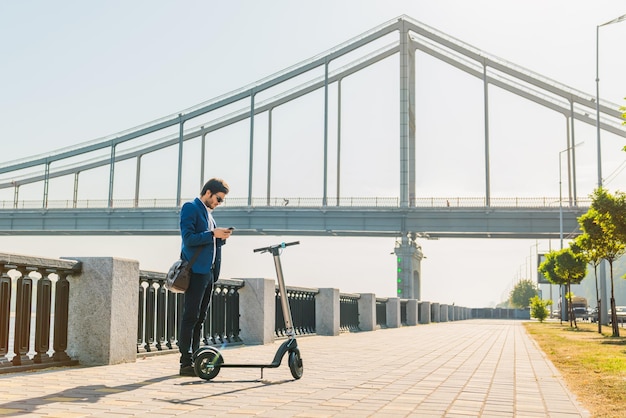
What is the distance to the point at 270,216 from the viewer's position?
59.2 meters

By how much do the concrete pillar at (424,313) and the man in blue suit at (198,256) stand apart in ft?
90.3

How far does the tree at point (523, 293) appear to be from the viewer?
9844 cm

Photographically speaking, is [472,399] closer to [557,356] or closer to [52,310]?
[52,310]

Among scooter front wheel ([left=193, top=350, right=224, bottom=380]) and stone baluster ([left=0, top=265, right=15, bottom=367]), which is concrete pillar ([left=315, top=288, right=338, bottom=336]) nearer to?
scooter front wheel ([left=193, top=350, right=224, bottom=380])

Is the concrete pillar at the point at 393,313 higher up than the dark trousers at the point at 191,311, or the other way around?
the dark trousers at the point at 191,311

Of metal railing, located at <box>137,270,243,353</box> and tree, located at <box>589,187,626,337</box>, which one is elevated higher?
tree, located at <box>589,187,626,337</box>

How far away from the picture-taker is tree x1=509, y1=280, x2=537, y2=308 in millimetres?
98438

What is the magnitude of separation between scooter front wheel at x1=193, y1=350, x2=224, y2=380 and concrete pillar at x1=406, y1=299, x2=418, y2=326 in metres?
23.0

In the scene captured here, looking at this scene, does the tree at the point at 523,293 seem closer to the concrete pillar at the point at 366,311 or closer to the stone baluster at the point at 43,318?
the concrete pillar at the point at 366,311

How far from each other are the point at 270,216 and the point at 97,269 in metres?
51.9

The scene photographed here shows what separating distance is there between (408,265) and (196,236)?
50.3m

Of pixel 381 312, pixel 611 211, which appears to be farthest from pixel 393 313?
pixel 611 211

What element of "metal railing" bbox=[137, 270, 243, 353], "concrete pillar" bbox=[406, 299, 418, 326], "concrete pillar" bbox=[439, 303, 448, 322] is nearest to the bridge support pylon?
"concrete pillar" bbox=[439, 303, 448, 322]

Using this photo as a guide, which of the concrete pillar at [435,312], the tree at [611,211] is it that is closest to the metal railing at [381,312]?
the tree at [611,211]
